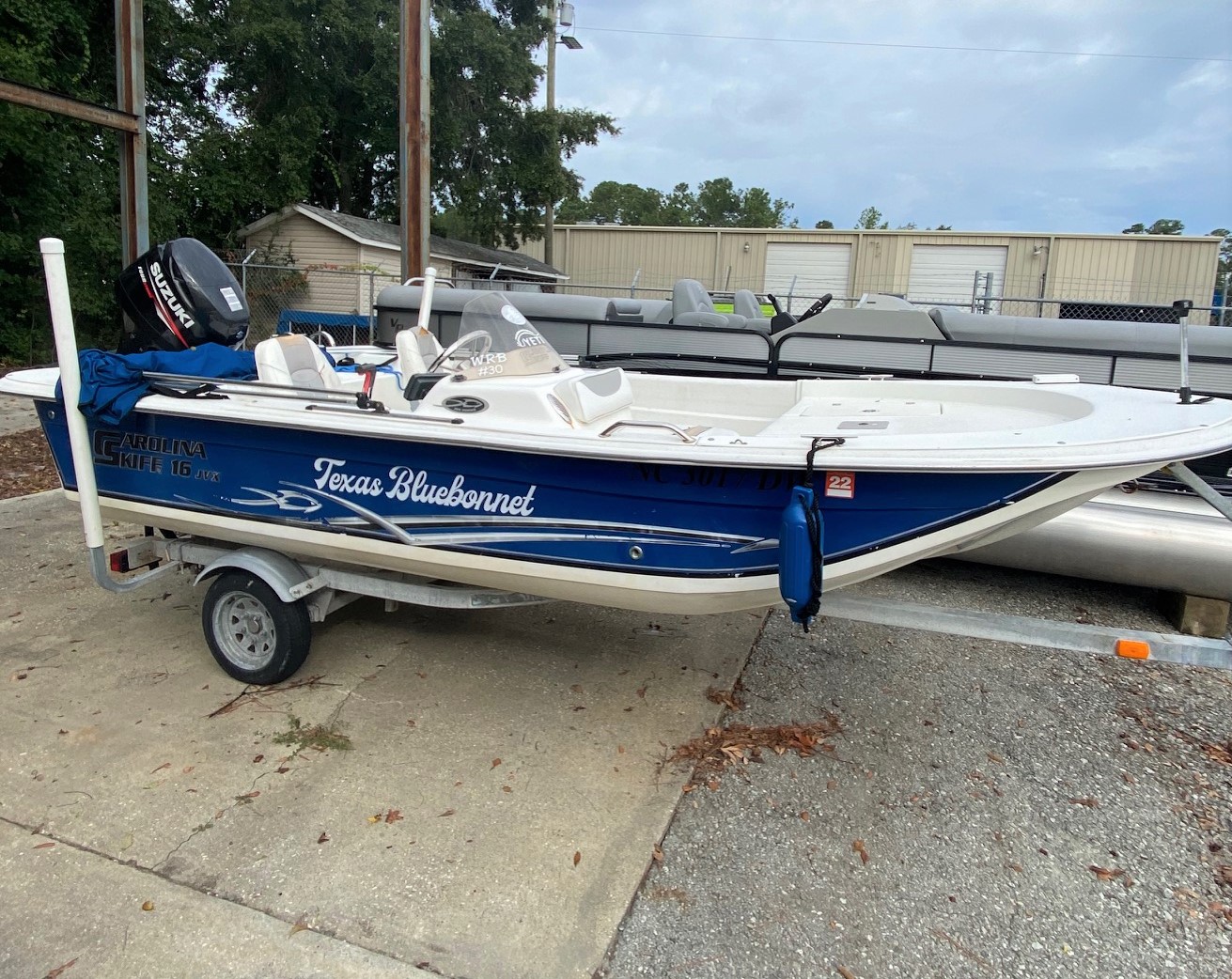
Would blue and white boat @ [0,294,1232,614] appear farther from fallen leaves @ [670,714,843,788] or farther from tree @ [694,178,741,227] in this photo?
tree @ [694,178,741,227]

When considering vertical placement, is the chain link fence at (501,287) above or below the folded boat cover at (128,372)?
above

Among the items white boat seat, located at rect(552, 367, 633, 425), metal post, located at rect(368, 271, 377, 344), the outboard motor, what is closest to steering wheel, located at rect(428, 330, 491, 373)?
white boat seat, located at rect(552, 367, 633, 425)

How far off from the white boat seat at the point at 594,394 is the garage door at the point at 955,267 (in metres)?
21.3

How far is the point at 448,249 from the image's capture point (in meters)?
22.0

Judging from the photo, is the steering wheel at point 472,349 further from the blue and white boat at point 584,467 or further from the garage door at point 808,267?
the garage door at point 808,267

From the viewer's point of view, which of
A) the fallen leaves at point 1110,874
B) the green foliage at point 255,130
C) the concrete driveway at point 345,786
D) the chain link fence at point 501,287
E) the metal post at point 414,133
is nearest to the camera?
the concrete driveway at point 345,786

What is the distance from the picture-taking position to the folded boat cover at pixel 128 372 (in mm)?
3252

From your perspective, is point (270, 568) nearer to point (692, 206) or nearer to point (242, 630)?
point (242, 630)

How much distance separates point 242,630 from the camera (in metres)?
3.53

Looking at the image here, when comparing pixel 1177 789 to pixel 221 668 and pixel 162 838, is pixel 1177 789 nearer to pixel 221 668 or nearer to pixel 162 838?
pixel 162 838

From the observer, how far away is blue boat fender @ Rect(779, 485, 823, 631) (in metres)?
2.45

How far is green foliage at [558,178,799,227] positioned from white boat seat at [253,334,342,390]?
62.5m

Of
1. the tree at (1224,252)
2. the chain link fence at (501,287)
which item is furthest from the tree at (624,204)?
the chain link fence at (501,287)

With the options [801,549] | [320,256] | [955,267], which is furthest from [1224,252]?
[801,549]
